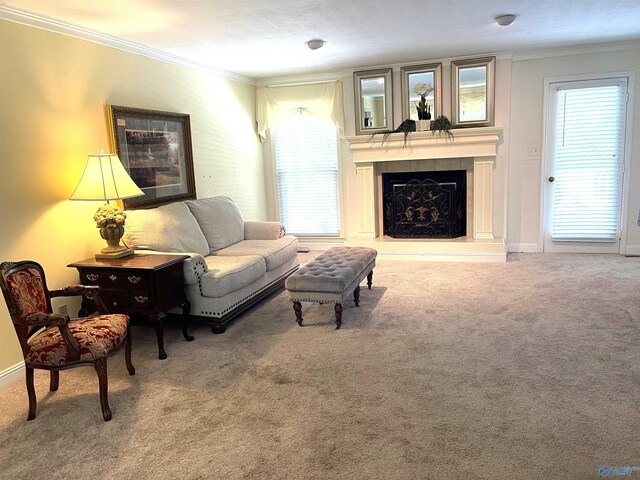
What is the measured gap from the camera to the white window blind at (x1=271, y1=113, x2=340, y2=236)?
668 centimetres

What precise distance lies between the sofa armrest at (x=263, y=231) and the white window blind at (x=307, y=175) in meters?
1.64

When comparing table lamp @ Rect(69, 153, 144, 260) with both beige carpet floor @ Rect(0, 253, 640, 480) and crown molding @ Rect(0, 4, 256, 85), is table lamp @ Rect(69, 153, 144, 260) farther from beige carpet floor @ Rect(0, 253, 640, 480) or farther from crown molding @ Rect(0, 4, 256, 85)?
crown molding @ Rect(0, 4, 256, 85)

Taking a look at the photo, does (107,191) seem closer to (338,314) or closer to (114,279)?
(114,279)

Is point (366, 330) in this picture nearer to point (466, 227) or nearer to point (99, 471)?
point (99, 471)

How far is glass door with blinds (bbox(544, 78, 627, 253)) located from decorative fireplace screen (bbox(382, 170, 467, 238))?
41.6 inches

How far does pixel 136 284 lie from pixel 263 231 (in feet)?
6.58

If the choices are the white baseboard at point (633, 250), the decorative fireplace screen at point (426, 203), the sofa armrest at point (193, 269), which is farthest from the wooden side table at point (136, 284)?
the white baseboard at point (633, 250)

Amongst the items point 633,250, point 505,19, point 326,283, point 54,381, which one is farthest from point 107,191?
point 633,250

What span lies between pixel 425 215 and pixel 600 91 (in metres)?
2.44

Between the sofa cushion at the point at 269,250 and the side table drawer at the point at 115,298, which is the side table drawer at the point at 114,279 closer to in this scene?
the side table drawer at the point at 115,298

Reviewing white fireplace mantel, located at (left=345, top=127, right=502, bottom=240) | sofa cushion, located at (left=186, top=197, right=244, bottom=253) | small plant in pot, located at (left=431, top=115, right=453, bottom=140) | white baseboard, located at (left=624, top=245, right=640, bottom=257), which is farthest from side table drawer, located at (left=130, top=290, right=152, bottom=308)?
white baseboard, located at (left=624, top=245, right=640, bottom=257)

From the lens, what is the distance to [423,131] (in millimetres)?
5973

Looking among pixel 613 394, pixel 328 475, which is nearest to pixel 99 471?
pixel 328 475

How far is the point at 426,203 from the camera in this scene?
6.30 metres
